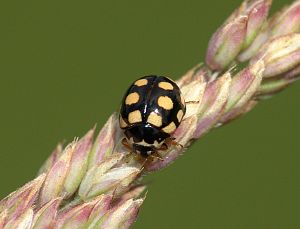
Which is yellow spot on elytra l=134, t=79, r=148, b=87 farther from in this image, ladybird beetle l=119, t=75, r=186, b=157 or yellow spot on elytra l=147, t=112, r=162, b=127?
yellow spot on elytra l=147, t=112, r=162, b=127

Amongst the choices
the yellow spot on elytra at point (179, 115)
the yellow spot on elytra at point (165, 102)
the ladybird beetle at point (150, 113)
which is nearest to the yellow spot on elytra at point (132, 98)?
the ladybird beetle at point (150, 113)

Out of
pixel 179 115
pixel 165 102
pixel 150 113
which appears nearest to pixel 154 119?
pixel 150 113

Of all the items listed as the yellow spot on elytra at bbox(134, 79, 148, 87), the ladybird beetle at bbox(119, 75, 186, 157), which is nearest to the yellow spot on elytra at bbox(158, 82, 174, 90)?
the ladybird beetle at bbox(119, 75, 186, 157)

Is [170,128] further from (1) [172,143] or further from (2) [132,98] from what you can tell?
(2) [132,98]

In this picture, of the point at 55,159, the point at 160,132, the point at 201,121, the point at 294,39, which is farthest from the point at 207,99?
the point at 55,159

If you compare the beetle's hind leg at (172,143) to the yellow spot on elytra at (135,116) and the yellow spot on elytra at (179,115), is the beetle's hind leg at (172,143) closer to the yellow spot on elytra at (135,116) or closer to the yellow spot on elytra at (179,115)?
the yellow spot on elytra at (179,115)

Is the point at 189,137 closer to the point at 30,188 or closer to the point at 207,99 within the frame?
the point at 207,99
